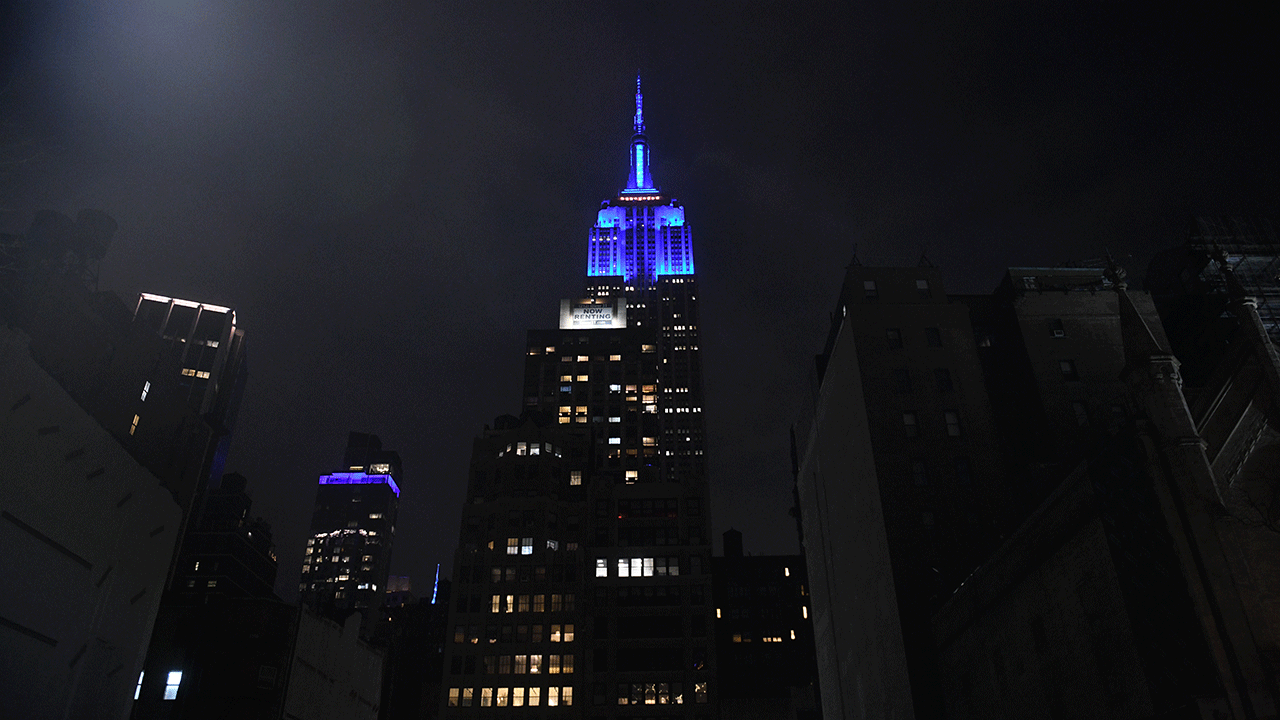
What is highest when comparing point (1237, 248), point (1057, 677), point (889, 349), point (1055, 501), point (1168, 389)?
point (1237, 248)

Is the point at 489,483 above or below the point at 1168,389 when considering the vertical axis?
above

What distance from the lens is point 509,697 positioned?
105m

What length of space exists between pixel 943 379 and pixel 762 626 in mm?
96382

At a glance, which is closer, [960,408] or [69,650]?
[69,650]

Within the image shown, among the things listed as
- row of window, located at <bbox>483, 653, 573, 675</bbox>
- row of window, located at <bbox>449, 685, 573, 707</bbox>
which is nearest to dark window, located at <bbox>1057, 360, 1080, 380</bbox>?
row of window, located at <bbox>483, 653, 573, 675</bbox>

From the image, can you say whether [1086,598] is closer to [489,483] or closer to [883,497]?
[883,497]

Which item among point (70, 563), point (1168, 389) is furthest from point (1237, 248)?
point (70, 563)

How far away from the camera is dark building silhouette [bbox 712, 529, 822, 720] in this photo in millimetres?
129500

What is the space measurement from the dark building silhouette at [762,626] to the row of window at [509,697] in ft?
101

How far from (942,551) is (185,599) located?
49.6 metres

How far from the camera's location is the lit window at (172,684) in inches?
1937

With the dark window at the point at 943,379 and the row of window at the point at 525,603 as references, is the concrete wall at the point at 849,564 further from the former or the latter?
the row of window at the point at 525,603

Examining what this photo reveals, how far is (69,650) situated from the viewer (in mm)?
25688

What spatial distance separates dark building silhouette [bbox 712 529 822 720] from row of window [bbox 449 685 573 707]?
30.7 meters
